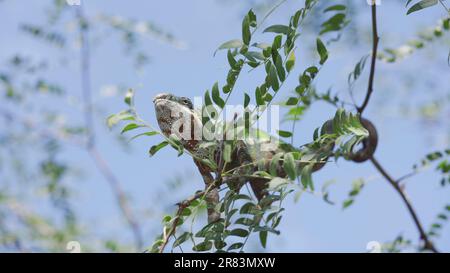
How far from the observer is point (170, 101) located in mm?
1821

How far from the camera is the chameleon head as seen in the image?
5.91 ft

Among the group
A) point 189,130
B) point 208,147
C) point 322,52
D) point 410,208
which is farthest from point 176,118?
point 410,208

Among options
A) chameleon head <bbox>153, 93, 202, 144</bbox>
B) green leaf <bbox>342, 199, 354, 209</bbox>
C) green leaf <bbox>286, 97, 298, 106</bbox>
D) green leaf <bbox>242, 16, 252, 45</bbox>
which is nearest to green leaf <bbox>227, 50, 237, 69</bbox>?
green leaf <bbox>242, 16, 252, 45</bbox>

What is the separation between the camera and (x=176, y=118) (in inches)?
70.8

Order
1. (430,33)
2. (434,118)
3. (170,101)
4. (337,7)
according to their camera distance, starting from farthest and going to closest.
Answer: (434,118) < (430,33) < (337,7) < (170,101)

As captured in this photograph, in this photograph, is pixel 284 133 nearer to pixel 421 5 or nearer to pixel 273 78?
pixel 273 78

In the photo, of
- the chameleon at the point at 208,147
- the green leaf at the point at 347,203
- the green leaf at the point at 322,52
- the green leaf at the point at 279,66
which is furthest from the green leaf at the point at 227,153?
the green leaf at the point at 347,203

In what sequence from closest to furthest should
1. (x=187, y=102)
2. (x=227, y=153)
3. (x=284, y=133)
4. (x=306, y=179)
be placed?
(x=306, y=179)
(x=227, y=153)
(x=284, y=133)
(x=187, y=102)

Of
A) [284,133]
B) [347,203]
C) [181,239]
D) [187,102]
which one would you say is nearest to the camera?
[181,239]

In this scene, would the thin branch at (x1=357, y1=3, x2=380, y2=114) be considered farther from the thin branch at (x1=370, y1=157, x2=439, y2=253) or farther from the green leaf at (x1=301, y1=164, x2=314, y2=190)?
the green leaf at (x1=301, y1=164, x2=314, y2=190)

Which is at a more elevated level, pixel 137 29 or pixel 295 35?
pixel 295 35
